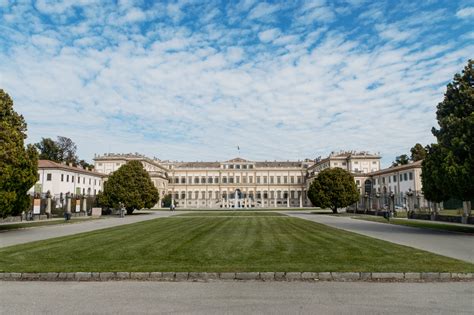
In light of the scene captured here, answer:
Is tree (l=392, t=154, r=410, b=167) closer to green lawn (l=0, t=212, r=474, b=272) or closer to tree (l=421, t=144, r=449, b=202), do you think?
tree (l=421, t=144, r=449, b=202)

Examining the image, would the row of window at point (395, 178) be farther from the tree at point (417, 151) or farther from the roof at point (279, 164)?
the roof at point (279, 164)

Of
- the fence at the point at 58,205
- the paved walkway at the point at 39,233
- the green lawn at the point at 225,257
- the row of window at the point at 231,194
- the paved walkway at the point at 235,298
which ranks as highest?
the row of window at the point at 231,194

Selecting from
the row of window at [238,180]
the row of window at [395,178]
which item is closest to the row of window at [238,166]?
the row of window at [238,180]

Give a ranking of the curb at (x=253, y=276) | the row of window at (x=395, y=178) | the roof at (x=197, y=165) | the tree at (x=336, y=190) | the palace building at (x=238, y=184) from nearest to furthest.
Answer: the curb at (x=253, y=276) < the tree at (x=336, y=190) < the row of window at (x=395, y=178) < the palace building at (x=238, y=184) < the roof at (x=197, y=165)

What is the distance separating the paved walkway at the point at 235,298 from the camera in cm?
636

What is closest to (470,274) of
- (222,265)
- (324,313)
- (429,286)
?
(429,286)

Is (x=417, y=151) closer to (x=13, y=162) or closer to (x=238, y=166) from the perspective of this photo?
(x=238, y=166)

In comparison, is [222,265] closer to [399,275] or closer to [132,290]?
[132,290]

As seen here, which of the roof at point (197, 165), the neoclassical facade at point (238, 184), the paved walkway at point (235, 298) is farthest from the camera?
the roof at point (197, 165)

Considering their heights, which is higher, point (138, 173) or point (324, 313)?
point (138, 173)

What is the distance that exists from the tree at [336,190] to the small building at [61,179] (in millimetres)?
35390

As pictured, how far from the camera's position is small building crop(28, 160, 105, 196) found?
63.3m

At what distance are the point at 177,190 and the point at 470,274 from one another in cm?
10707

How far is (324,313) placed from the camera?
615cm
